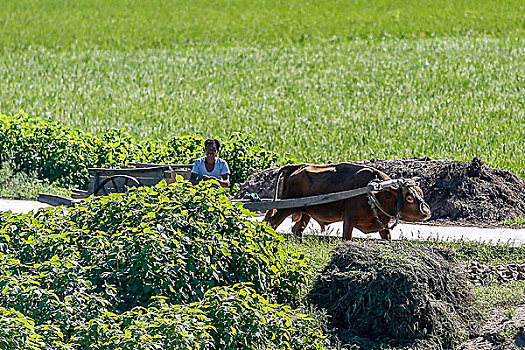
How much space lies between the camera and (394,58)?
3027 centimetres

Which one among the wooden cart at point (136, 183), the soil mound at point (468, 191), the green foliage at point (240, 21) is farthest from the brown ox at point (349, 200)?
the green foliage at point (240, 21)

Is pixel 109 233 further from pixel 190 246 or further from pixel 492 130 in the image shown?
pixel 492 130

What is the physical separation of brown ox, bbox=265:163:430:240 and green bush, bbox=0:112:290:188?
5.02 m

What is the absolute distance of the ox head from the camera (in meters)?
10.3

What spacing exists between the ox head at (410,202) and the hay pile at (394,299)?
178 cm

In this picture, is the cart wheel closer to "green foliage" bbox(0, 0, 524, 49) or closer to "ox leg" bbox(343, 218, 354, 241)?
"ox leg" bbox(343, 218, 354, 241)

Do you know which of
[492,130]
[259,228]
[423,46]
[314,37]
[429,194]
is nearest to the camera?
[259,228]

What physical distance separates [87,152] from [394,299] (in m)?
11.2

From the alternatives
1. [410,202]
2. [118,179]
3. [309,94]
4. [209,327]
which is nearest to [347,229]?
[410,202]

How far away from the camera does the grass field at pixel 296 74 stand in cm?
2053

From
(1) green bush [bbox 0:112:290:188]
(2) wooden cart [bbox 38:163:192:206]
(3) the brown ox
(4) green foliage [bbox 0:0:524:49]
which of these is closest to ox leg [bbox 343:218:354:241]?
(3) the brown ox

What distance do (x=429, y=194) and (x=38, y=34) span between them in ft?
95.8

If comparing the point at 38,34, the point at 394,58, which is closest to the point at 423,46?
the point at 394,58

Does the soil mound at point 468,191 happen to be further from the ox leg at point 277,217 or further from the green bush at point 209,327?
the green bush at point 209,327
